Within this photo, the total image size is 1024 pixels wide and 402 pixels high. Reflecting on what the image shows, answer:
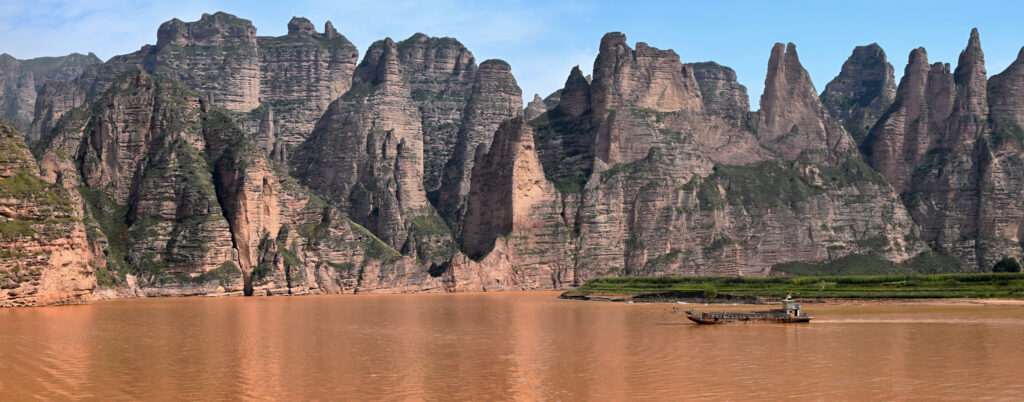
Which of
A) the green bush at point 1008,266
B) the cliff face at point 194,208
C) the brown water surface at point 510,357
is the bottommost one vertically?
the brown water surface at point 510,357

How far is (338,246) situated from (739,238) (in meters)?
80.9

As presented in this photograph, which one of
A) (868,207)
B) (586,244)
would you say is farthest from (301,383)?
(868,207)

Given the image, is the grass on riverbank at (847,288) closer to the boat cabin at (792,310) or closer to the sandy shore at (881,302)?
the sandy shore at (881,302)

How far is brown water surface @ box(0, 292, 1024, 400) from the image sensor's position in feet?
140

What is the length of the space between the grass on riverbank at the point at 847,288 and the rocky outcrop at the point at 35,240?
71147 mm

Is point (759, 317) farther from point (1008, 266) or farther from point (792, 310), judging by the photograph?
point (1008, 266)

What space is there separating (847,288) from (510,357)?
77773 millimetres

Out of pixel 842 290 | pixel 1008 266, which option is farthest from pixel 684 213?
pixel 842 290

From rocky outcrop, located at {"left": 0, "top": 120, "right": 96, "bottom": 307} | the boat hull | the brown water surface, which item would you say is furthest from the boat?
rocky outcrop, located at {"left": 0, "top": 120, "right": 96, "bottom": 307}

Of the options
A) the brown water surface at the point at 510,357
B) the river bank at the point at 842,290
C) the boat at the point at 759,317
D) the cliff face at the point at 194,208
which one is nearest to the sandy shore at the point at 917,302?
the river bank at the point at 842,290

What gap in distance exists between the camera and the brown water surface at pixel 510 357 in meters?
42.5

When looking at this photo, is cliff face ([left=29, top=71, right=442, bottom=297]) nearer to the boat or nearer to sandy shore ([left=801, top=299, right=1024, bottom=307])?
sandy shore ([left=801, top=299, right=1024, bottom=307])

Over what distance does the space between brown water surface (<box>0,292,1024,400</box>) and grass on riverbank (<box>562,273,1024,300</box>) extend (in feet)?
69.2

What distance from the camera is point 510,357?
56125 millimetres
